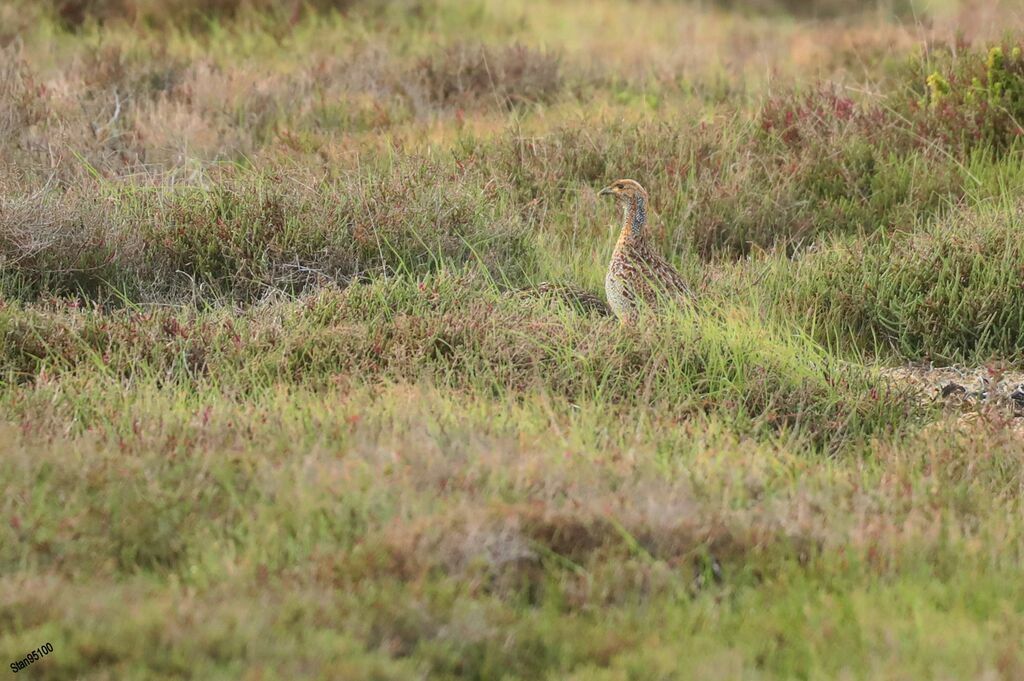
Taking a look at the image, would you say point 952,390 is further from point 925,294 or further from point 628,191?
point 628,191

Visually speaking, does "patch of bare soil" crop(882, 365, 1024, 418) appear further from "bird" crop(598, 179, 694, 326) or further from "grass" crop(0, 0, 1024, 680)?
"bird" crop(598, 179, 694, 326)

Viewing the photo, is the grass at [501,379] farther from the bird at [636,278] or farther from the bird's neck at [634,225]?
the bird's neck at [634,225]

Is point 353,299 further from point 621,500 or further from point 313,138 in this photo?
point 313,138

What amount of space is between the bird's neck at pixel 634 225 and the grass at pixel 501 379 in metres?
0.41

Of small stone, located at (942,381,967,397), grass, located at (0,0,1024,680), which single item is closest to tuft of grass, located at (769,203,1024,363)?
grass, located at (0,0,1024,680)

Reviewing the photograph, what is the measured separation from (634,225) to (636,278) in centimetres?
49

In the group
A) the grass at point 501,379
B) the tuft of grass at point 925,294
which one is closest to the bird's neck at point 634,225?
the grass at point 501,379

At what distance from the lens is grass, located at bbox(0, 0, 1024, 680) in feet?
10.9

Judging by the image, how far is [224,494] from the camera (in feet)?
12.7

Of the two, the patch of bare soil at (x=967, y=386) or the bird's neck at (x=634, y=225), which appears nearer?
the patch of bare soil at (x=967, y=386)

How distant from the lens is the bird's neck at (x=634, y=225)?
6082mm

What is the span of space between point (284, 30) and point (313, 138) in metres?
3.73

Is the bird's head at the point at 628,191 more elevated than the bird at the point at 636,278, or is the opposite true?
the bird's head at the point at 628,191

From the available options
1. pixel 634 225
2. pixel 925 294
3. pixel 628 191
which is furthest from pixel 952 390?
pixel 628 191
